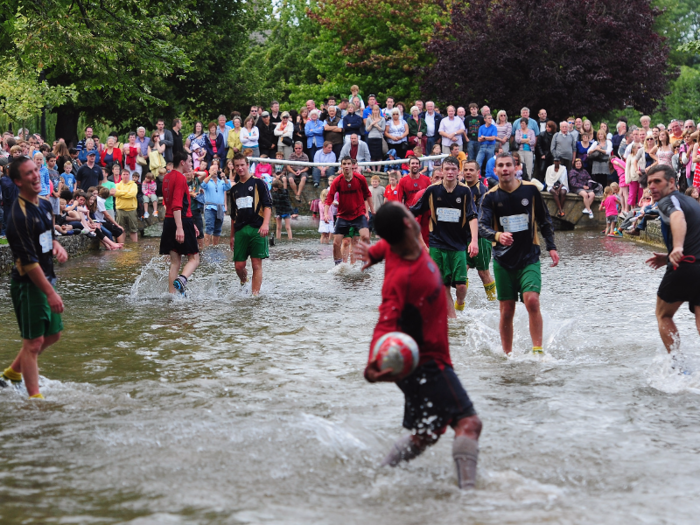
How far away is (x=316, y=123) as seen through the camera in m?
23.3

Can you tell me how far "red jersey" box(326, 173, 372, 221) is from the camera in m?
15.0

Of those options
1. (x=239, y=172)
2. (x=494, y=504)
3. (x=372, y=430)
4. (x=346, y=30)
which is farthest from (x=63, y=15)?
(x=346, y=30)

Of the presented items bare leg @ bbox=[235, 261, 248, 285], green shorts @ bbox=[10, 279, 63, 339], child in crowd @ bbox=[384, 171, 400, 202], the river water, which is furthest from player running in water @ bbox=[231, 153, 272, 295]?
child in crowd @ bbox=[384, 171, 400, 202]

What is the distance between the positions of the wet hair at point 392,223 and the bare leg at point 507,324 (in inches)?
139

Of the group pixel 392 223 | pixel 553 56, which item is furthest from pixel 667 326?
pixel 553 56

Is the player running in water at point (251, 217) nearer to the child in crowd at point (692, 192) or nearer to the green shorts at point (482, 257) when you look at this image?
the green shorts at point (482, 257)

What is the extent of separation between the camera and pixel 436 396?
5.12m

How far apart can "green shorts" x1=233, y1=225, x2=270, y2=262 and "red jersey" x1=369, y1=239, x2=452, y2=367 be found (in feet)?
24.1

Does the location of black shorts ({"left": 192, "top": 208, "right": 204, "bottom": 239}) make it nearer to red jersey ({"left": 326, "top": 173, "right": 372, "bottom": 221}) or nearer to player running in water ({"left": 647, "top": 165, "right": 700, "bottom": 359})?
red jersey ({"left": 326, "top": 173, "right": 372, "bottom": 221})

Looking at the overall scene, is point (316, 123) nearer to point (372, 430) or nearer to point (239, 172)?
point (239, 172)

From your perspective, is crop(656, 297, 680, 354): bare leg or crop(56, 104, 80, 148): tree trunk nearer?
crop(656, 297, 680, 354): bare leg

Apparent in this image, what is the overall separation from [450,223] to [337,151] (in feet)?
42.7

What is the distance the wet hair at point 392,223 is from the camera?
5.03 meters

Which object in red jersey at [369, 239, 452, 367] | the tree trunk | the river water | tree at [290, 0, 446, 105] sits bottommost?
the river water
